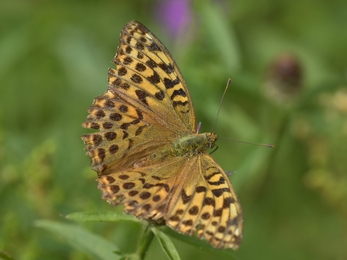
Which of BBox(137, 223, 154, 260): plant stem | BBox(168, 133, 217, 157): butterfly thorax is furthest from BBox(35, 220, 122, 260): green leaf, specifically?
BBox(168, 133, 217, 157): butterfly thorax

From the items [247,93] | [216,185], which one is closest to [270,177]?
[247,93]

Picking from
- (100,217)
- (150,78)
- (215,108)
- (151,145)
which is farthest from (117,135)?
(215,108)

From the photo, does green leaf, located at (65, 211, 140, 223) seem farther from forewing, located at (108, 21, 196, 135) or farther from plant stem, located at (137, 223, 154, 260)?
forewing, located at (108, 21, 196, 135)

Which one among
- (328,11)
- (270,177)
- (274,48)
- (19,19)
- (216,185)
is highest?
(328,11)

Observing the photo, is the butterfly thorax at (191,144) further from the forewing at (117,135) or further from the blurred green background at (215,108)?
the blurred green background at (215,108)

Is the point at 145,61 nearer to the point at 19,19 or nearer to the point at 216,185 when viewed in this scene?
the point at 216,185

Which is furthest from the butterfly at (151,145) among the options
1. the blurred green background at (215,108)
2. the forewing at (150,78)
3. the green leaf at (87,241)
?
the blurred green background at (215,108)
